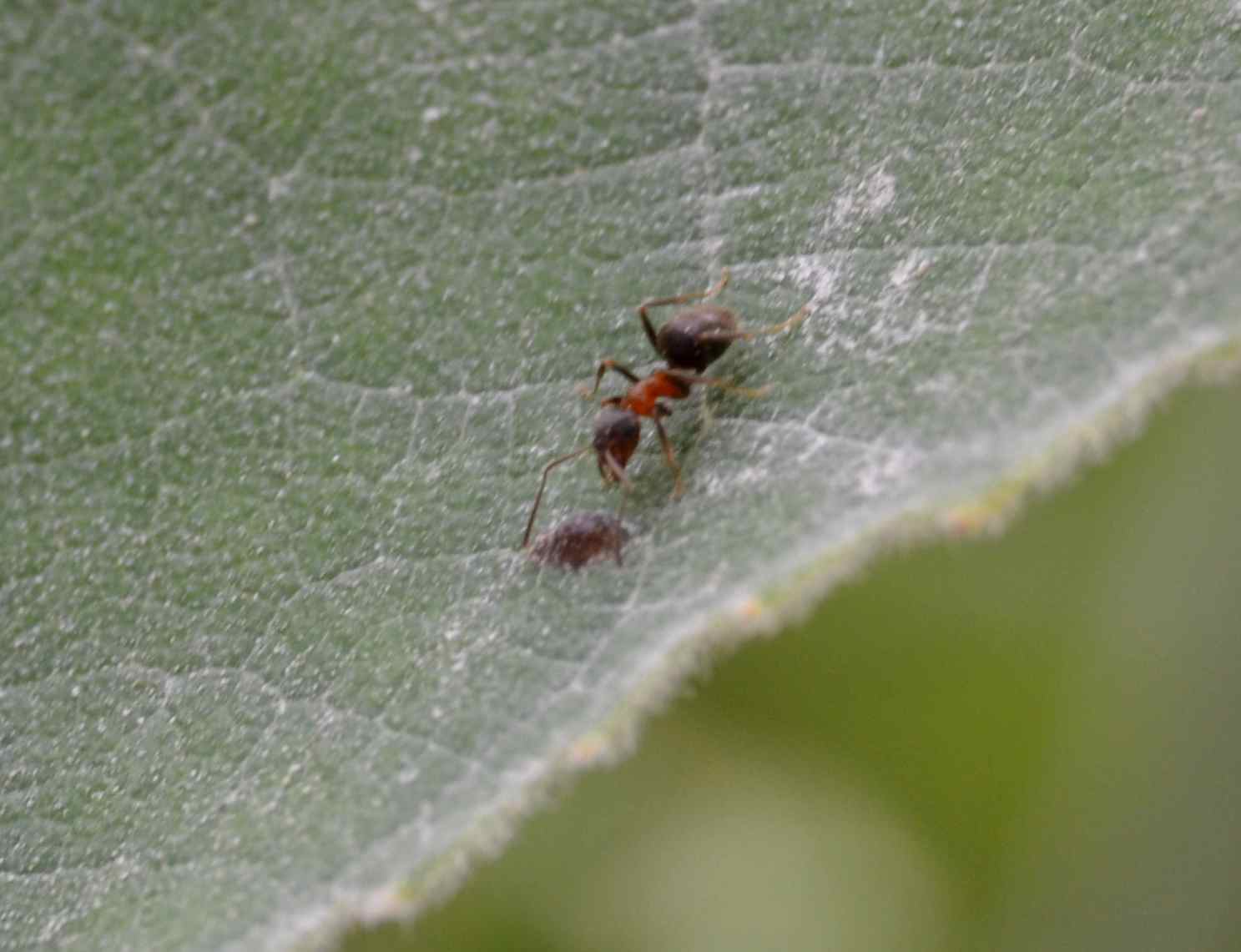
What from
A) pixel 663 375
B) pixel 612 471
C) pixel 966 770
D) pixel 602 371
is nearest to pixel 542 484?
pixel 612 471

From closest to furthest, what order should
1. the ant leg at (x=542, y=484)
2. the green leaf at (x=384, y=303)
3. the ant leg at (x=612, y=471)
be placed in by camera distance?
1. the green leaf at (x=384, y=303)
2. the ant leg at (x=542, y=484)
3. the ant leg at (x=612, y=471)

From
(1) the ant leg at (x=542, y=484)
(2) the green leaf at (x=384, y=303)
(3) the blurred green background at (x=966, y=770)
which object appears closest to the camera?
(2) the green leaf at (x=384, y=303)

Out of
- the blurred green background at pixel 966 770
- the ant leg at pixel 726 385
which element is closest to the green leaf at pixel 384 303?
the ant leg at pixel 726 385

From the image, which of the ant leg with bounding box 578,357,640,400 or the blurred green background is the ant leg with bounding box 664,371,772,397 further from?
the blurred green background

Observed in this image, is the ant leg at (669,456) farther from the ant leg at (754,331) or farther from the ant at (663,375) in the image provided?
the ant leg at (754,331)

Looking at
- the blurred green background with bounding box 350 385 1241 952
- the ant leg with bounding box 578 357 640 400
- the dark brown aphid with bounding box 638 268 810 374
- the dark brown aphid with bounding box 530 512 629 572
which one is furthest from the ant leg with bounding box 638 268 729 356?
the blurred green background with bounding box 350 385 1241 952

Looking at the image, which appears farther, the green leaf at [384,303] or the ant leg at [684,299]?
the ant leg at [684,299]

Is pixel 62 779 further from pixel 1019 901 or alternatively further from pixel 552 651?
pixel 1019 901

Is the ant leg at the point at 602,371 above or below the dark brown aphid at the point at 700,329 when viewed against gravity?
below
